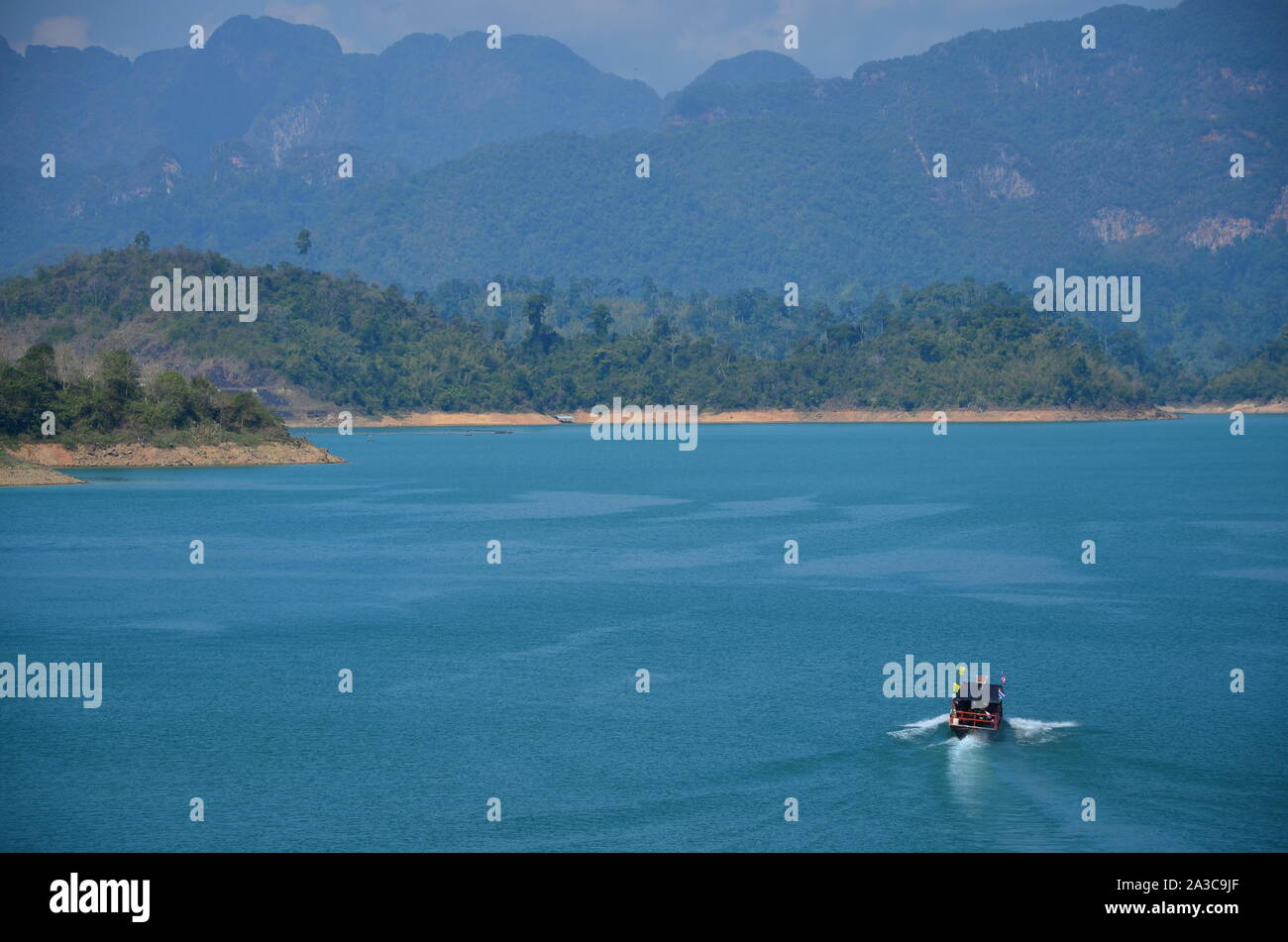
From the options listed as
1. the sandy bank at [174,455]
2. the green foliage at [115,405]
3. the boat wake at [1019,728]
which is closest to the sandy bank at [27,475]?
the sandy bank at [174,455]

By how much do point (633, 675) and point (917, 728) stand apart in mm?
9542

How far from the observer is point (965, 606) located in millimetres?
51438

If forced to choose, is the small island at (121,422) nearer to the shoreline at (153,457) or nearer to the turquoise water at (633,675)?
the shoreline at (153,457)

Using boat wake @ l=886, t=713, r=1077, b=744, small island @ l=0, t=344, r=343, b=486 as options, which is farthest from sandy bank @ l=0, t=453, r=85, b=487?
boat wake @ l=886, t=713, r=1077, b=744

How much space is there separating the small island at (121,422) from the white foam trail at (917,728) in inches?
3291

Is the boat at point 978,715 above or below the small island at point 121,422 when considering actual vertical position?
below

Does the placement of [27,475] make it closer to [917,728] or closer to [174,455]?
[174,455]

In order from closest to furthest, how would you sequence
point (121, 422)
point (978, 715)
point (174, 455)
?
point (978, 715) < point (121, 422) < point (174, 455)

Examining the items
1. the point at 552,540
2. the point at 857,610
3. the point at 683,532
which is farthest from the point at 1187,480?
the point at 857,610

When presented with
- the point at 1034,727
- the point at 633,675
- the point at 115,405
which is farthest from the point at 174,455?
the point at 1034,727

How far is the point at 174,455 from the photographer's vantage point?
121 meters

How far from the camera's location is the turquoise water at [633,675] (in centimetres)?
2764

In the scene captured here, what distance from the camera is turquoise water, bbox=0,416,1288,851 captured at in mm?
27641

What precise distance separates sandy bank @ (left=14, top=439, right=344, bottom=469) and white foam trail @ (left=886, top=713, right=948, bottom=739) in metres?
90.9
